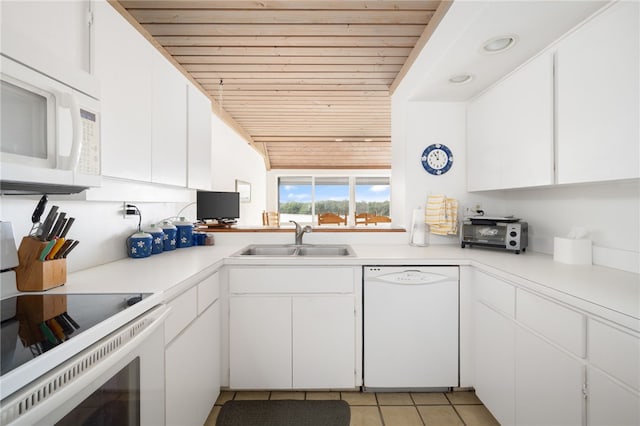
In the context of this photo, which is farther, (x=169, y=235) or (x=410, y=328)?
(x=169, y=235)

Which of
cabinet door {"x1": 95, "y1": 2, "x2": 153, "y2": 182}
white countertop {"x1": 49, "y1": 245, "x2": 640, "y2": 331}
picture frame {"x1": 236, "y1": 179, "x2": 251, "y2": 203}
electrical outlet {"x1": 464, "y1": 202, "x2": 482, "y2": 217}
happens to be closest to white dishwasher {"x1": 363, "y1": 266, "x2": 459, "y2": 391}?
white countertop {"x1": 49, "y1": 245, "x2": 640, "y2": 331}

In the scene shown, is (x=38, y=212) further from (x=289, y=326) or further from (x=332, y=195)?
(x=332, y=195)

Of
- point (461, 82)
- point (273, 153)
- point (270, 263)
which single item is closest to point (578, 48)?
point (461, 82)

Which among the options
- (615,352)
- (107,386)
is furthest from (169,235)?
(615,352)

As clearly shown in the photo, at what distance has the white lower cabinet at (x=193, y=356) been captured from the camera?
1.24 m

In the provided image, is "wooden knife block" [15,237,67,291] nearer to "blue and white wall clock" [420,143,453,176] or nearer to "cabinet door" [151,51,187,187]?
"cabinet door" [151,51,187,187]

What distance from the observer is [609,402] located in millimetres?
979

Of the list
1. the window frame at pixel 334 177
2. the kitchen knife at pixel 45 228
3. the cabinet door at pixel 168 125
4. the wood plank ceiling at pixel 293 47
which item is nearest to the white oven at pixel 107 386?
the kitchen knife at pixel 45 228

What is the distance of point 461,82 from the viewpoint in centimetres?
211

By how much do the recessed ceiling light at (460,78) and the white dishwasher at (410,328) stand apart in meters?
1.31

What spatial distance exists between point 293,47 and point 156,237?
A: 169cm

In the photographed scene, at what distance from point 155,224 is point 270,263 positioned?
→ 3.05 feet

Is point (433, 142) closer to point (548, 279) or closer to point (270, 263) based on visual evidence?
point (548, 279)

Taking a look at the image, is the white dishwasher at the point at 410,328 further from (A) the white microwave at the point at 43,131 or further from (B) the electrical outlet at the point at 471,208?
(A) the white microwave at the point at 43,131
